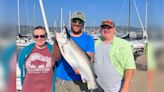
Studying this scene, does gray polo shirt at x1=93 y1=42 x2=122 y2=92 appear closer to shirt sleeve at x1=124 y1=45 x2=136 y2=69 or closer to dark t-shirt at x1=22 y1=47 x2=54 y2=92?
shirt sleeve at x1=124 y1=45 x2=136 y2=69

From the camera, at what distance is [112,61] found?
2.94 meters

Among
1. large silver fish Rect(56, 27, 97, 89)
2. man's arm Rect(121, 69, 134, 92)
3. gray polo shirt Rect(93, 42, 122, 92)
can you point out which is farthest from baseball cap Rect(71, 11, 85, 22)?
man's arm Rect(121, 69, 134, 92)

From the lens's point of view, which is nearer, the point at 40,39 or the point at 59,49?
the point at 59,49

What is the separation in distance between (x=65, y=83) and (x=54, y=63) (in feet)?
0.79

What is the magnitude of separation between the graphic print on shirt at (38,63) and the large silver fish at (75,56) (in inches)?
9.4

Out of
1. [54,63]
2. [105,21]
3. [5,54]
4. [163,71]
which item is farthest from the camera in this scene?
[54,63]

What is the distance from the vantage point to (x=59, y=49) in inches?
121

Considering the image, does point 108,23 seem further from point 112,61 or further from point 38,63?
point 38,63

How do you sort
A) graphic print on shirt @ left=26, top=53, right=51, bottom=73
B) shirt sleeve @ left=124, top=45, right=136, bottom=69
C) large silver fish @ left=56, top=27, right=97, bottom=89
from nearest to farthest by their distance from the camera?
1. shirt sleeve @ left=124, top=45, right=136, bottom=69
2. large silver fish @ left=56, top=27, right=97, bottom=89
3. graphic print on shirt @ left=26, top=53, right=51, bottom=73

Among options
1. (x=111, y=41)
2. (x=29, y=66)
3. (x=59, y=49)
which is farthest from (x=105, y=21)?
(x=29, y=66)

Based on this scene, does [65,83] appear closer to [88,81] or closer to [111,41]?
[88,81]

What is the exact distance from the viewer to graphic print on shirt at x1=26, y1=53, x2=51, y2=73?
322 centimetres

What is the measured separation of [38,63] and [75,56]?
1.36 feet

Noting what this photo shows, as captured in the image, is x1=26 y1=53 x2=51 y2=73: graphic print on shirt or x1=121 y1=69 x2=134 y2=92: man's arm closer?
x1=121 y1=69 x2=134 y2=92: man's arm
